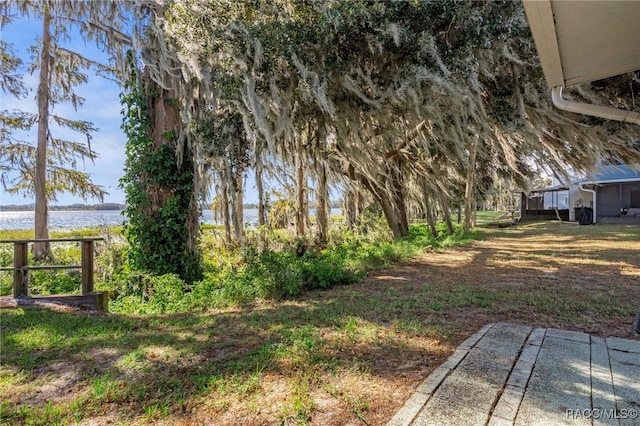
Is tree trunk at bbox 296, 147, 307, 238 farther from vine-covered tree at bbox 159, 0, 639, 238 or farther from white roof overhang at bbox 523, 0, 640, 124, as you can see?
white roof overhang at bbox 523, 0, 640, 124

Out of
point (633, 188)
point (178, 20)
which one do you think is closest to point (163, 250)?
point (178, 20)

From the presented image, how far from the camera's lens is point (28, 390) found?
2141 millimetres

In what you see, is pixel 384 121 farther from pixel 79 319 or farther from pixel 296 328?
pixel 79 319

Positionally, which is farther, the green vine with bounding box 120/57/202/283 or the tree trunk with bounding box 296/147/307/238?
the tree trunk with bounding box 296/147/307/238

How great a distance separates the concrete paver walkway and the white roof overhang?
2.15 m

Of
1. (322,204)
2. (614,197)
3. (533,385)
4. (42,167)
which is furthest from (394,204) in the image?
(614,197)

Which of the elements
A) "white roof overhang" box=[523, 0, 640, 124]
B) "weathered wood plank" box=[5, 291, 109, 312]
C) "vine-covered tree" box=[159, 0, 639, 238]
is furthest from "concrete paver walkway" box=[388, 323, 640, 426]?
"weathered wood plank" box=[5, 291, 109, 312]

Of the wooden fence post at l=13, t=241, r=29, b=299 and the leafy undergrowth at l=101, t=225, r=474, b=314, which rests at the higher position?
the wooden fence post at l=13, t=241, r=29, b=299

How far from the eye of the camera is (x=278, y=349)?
255cm

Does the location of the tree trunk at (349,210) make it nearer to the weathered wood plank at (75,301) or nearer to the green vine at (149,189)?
the green vine at (149,189)

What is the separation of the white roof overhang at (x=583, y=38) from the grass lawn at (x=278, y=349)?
7.19 ft

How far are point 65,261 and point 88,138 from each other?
336 cm

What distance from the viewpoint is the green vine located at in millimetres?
5746

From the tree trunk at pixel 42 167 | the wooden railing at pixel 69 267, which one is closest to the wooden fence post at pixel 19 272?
the wooden railing at pixel 69 267
